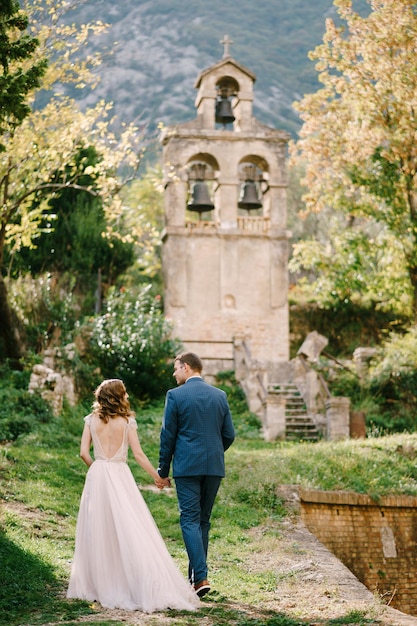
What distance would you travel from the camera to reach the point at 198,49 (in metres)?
95.2

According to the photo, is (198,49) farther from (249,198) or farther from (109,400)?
(109,400)

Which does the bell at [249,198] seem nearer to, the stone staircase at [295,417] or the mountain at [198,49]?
the stone staircase at [295,417]

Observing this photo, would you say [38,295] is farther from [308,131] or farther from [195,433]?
[195,433]

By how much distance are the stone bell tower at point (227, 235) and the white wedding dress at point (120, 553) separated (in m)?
20.1

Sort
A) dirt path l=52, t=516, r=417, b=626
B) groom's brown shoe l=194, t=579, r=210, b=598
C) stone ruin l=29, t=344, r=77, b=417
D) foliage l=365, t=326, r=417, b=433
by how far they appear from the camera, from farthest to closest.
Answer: foliage l=365, t=326, r=417, b=433, stone ruin l=29, t=344, r=77, b=417, groom's brown shoe l=194, t=579, r=210, b=598, dirt path l=52, t=516, r=417, b=626

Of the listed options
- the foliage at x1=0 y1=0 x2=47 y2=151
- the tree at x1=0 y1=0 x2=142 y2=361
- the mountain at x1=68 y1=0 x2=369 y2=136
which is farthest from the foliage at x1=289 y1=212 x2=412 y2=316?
the mountain at x1=68 y1=0 x2=369 y2=136

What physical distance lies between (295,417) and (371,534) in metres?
8.47

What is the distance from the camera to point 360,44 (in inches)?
882

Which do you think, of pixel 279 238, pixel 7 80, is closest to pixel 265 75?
pixel 279 238

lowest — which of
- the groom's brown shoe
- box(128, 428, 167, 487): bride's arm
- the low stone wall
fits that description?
the low stone wall

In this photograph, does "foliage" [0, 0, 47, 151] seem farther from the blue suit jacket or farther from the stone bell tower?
the stone bell tower

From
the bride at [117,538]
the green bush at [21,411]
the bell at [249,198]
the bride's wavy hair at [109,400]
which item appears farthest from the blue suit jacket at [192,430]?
the bell at [249,198]

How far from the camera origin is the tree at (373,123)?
21359mm

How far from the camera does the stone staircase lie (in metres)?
21.2
